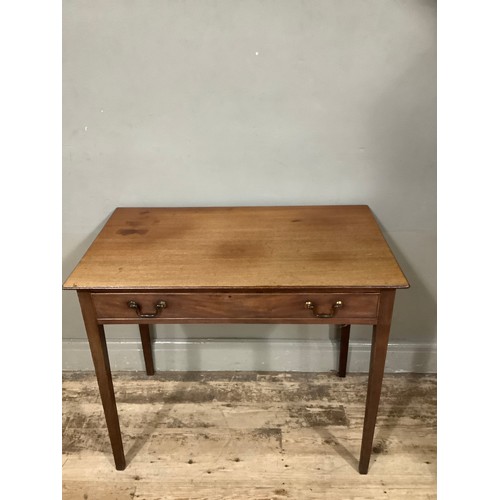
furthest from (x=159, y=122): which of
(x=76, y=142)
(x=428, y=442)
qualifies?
(x=428, y=442)

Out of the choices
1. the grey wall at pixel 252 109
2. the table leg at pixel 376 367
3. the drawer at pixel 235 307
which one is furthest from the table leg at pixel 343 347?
the drawer at pixel 235 307

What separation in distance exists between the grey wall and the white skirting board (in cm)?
47

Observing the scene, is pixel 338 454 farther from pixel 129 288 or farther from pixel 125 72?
pixel 125 72

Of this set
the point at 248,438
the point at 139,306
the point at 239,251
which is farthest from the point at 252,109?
the point at 248,438

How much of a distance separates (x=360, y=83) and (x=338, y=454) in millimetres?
1442

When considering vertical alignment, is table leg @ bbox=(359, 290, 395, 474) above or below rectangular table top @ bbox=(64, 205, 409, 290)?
below

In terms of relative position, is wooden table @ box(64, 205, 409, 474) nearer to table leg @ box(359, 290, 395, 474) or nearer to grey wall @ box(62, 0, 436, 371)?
table leg @ box(359, 290, 395, 474)

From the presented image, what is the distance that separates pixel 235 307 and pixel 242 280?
106 millimetres

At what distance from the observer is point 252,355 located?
8.20 feet

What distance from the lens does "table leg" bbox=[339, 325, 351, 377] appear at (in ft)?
7.76

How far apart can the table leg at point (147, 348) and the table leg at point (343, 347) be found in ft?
2.93

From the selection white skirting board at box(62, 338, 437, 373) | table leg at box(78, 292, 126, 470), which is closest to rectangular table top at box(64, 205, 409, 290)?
table leg at box(78, 292, 126, 470)

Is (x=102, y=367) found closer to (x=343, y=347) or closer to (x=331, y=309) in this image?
(x=331, y=309)

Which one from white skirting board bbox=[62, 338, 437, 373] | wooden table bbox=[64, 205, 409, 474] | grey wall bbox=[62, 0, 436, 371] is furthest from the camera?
white skirting board bbox=[62, 338, 437, 373]
